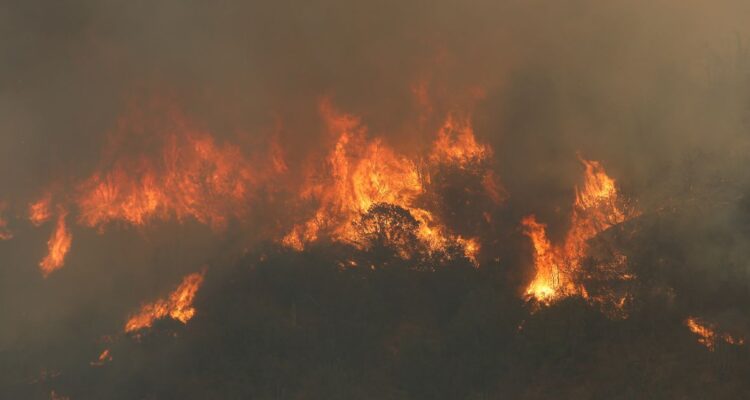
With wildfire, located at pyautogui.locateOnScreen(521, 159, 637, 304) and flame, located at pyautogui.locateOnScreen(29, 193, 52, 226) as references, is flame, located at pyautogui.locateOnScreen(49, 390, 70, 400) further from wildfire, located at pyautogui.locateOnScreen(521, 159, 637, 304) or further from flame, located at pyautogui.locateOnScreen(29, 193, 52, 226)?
wildfire, located at pyautogui.locateOnScreen(521, 159, 637, 304)

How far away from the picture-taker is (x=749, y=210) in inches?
1788

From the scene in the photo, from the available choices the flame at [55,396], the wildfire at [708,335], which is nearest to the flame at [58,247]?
the flame at [55,396]

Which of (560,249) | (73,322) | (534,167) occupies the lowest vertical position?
(73,322)

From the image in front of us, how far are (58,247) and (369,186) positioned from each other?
18151mm

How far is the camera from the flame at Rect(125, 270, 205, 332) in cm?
4984

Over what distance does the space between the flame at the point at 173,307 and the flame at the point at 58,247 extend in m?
5.91

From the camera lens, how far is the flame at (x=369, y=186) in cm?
4900

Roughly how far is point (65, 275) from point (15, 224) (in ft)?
15.5

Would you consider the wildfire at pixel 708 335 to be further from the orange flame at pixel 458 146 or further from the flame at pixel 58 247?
the flame at pixel 58 247

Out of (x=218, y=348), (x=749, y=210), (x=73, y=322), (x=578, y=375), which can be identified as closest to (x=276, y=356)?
(x=218, y=348)

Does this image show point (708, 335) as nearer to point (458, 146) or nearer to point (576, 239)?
point (576, 239)

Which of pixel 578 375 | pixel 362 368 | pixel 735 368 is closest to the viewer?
pixel 735 368

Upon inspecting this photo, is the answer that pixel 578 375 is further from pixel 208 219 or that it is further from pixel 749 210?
pixel 208 219

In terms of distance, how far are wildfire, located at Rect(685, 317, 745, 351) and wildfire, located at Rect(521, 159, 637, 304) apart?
212 inches
